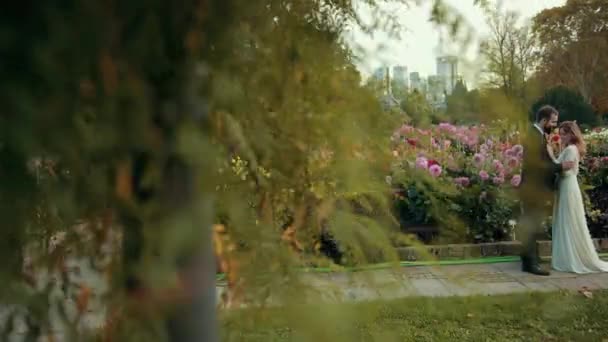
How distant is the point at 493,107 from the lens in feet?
3.35

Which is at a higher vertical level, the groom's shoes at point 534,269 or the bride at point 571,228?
the bride at point 571,228

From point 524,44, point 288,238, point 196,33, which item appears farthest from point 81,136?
point 524,44

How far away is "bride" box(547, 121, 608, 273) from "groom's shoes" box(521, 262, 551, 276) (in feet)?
→ 0.90

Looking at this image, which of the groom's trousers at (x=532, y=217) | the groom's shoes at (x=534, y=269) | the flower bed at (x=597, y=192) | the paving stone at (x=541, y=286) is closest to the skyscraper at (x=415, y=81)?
the paving stone at (x=541, y=286)

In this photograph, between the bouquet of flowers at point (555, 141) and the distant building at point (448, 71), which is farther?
the bouquet of flowers at point (555, 141)

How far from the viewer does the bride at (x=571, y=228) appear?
19.5ft

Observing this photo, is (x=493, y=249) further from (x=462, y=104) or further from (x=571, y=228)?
(x=462, y=104)

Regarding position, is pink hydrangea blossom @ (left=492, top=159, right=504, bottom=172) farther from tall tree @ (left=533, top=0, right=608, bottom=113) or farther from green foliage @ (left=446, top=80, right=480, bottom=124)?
tall tree @ (left=533, top=0, right=608, bottom=113)

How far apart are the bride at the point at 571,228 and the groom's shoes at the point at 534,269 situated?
0.90 ft

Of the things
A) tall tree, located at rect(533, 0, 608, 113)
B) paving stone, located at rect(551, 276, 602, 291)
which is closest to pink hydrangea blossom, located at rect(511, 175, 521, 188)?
paving stone, located at rect(551, 276, 602, 291)

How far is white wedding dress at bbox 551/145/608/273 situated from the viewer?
5930 millimetres

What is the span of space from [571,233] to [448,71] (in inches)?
215

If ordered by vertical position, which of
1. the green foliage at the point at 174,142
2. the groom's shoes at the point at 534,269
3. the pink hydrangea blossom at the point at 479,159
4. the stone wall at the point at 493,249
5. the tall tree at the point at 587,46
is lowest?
the groom's shoes at the point at 534,269

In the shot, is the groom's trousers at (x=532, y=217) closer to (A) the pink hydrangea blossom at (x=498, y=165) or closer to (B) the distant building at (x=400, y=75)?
(A) the pink hydrangea blossom at (x=498, y=165)
